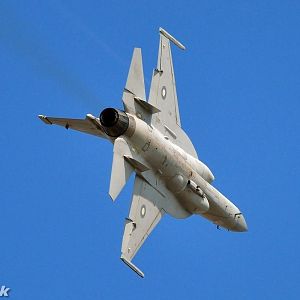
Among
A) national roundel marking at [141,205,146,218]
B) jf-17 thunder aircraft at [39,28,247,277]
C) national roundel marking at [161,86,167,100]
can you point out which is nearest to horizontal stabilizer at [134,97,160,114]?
jf-17 thunder aircraft at [39,28,247,277]

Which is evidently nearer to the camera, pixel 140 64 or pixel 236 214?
pixel 140 64

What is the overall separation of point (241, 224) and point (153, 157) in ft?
17.0

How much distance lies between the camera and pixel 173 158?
92.0 ft

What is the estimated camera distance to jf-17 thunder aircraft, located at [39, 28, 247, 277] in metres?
26.8

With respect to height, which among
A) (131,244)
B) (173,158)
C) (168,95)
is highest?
(168,95)

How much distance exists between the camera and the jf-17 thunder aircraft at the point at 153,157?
1053 inches

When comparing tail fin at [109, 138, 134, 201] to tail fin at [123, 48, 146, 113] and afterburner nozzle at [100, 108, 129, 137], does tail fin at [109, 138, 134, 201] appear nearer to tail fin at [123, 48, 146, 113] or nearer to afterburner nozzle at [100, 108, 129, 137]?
afterburner nozzle at [100, 108, 129, 137]

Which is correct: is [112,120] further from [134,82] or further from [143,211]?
[143,211]

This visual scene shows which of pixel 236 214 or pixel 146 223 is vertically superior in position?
pixel 236 214

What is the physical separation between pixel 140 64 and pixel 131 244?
451cm

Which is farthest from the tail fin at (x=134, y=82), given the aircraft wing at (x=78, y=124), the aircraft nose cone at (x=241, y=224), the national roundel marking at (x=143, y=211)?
the aircraft nose cone at (x=241, y=224)

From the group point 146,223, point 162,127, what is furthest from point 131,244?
point 162,127

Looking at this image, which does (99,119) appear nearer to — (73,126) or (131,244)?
(73,126)

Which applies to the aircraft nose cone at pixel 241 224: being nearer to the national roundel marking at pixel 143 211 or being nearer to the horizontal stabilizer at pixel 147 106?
the national roundel marking at pixel 143 211
